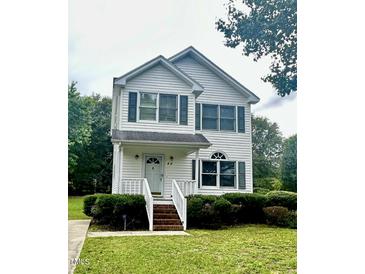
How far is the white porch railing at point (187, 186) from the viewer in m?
5.96

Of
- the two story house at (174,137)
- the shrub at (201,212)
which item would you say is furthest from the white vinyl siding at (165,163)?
the shrub at (201,212)

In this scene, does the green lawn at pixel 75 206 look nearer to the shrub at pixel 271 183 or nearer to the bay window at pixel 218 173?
the shrub at pixel 271 183

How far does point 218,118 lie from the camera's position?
5840 millimetres

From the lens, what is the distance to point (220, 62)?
11.3 feet

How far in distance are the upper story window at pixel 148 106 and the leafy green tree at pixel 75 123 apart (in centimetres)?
312

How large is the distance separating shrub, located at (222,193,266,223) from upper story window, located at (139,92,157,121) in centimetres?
212

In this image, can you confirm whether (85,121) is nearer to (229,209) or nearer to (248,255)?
(248,255)

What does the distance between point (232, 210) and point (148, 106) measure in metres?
2.34

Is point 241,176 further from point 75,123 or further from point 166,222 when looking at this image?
point 75,123

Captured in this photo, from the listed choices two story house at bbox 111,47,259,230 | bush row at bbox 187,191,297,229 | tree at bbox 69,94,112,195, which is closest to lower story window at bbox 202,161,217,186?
two story house at bbox 111,47,259,230

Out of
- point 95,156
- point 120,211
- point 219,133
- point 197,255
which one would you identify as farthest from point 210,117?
point 197,255

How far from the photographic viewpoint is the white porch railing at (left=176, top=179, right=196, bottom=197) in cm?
596

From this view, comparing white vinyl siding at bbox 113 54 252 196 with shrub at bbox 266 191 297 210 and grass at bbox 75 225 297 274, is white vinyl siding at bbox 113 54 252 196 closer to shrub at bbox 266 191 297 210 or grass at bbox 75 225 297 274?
shrub at bbox 266 191 297 210
